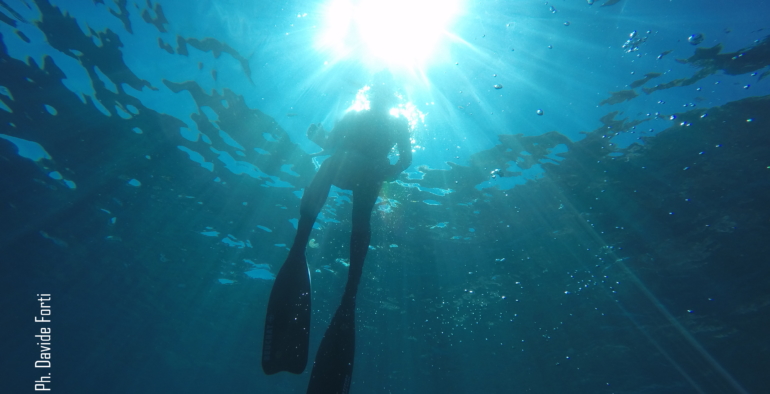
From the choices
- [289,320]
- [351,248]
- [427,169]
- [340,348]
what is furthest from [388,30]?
[340,348]

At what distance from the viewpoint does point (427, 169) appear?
34.7 feet

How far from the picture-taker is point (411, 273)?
53.2 feet

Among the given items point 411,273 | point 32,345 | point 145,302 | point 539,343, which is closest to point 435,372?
point 539,343

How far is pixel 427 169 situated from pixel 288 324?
803 cm

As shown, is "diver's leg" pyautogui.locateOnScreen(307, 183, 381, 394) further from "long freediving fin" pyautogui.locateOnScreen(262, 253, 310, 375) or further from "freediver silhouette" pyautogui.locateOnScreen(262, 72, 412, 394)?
"long freediving fin" pyautogui.locateOnScreen(262, 253, 310, 375)

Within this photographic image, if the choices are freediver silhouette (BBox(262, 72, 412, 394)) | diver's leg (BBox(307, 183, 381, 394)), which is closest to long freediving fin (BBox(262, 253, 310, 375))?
freediver silhouette (BBox(262, 72, 412, 394))

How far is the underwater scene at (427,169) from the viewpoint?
6547 millimetres

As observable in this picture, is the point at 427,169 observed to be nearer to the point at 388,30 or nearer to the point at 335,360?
the point at 388,30

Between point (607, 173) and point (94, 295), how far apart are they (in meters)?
32.4

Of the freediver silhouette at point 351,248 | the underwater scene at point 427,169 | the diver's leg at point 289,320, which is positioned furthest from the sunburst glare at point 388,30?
the diver's leg at point 289,320

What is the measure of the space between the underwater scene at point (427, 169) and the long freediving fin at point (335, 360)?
1.2 inches

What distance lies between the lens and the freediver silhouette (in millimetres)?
2926

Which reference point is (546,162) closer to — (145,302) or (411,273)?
(411,273)

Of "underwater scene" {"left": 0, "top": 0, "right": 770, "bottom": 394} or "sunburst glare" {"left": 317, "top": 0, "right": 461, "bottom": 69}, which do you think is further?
"underwater scene" {"left": 0, "top": 0, "right": 770, "bottom": 394}
